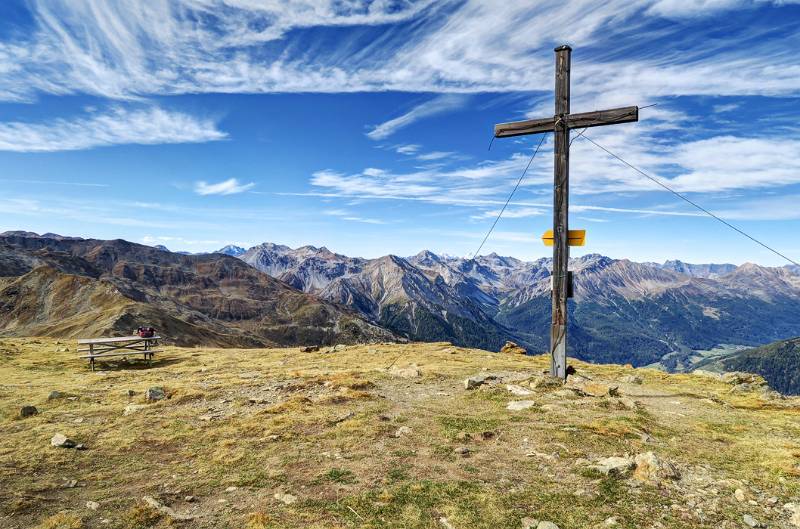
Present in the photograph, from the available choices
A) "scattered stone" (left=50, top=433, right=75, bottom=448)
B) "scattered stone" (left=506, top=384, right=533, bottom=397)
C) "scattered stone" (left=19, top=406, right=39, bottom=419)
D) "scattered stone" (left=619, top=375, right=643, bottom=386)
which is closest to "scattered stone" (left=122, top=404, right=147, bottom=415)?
"scattered stone" (left=19, top=406, right=39, bottom=419)

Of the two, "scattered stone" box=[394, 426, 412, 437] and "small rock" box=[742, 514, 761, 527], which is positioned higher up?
"small rock" box=[742, 514, 761, 527]

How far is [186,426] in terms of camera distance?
45.9ft

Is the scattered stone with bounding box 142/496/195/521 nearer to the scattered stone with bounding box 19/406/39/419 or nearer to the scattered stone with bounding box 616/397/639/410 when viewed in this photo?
the scattered stone with bounding box 19/406/39/419

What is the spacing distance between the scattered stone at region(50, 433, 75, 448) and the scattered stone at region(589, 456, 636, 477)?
14.2m

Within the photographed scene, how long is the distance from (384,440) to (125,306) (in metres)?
135

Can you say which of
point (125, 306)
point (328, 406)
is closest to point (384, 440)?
point (328, 406)

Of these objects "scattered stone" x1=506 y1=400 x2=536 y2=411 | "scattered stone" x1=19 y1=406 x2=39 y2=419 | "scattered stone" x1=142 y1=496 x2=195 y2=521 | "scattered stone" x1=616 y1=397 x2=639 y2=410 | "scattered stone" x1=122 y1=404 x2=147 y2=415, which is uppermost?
"scattered stone" x1=616 y1=397 x2=639 y2=410

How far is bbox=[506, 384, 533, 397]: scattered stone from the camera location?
656 inches

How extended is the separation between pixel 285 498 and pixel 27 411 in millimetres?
13203

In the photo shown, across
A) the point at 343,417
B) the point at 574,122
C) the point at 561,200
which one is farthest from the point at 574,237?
the point at 343,417

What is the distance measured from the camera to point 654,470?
29.7 ft

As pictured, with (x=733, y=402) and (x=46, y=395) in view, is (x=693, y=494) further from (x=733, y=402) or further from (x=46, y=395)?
(x=46, y=395)

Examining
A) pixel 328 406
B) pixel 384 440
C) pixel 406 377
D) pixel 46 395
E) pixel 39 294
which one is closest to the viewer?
pixel 384 440

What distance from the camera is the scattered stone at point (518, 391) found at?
16.7 metres
